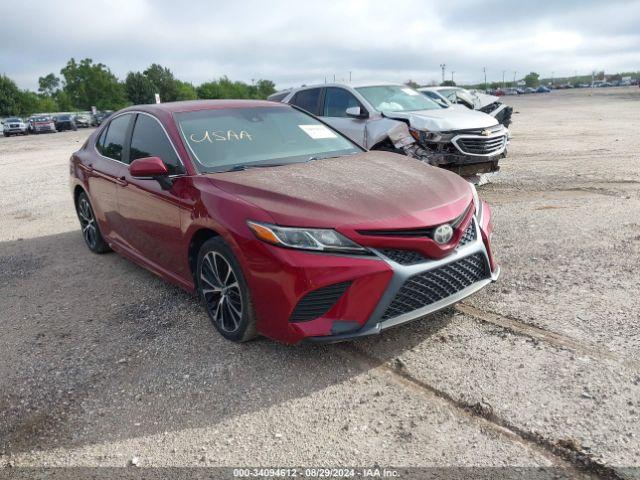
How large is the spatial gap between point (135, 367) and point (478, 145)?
5713 mm

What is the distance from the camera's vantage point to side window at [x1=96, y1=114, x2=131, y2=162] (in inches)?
197

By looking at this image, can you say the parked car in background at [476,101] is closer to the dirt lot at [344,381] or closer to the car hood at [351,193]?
the dirt lot at [344,381]

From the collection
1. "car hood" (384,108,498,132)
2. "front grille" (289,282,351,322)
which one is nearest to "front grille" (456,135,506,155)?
"car hood" (384,108,498,132)

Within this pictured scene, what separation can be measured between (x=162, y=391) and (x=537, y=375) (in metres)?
2.14

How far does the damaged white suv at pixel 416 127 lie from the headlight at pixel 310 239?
4.67 meters

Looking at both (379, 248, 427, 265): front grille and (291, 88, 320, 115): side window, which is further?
(291, 88, 320, 115): side window

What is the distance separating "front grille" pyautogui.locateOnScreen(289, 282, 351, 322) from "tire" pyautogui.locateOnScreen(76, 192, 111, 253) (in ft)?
11.4

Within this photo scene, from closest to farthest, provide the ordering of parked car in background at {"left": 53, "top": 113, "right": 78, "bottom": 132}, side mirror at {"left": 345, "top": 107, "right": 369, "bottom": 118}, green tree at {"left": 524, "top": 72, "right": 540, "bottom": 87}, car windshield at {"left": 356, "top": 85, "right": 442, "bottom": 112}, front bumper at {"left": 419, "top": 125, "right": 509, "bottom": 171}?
1. front bumper at {"left": 419, "top": 125, "right": 509, "bottom": 171}
2. side mirror at {"left": 345, "top": 107, "right": 369, "bottom": 118}
3. car windshield at {"left": 356, "top": 85, "right": 442, "bottom": 112}
4. parked car in background at {"left": 53, "top": 113, "right": 78, "bottom": 132}
5. green tree at {"left": 524, "top": 72, "right": 540, "bottom": 87}

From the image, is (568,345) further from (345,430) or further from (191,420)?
(191,420)

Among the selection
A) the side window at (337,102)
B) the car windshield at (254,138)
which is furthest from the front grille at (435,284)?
the side window at (337,102)

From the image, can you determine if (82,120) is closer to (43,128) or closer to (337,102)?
(43,128)

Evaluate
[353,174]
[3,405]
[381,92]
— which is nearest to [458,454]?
[353,174]

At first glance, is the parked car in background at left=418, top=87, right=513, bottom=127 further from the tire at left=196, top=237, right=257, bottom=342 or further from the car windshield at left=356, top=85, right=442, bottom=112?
the tire at left=196, top=237, right=257, bottom=342

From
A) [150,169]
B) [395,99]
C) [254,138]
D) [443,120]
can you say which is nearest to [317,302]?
[150,169]
